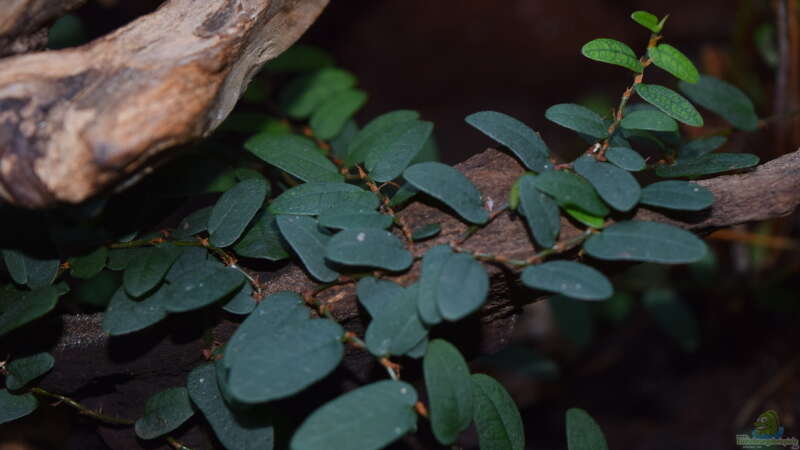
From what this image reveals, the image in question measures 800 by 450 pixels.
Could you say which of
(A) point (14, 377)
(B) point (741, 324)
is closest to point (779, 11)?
(B) point (741, 324)

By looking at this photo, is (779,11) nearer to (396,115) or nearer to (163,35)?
(396,115)

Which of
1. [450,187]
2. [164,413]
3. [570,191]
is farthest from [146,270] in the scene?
[570,191]

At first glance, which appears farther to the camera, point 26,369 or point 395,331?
point 26,369

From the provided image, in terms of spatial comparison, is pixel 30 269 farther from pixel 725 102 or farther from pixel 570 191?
pixel 725 102

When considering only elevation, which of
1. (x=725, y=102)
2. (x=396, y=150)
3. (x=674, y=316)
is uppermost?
(x=725, y=102)

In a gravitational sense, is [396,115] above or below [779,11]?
below

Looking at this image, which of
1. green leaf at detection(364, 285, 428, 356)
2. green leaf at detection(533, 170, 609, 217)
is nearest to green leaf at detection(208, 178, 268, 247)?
green leaf at detection(364, 285, 428, 356)

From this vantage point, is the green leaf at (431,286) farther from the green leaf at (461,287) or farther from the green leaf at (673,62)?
the green leaf at (673,62)

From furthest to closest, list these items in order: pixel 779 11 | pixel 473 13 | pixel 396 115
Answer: pixel 473 13 < pixel 779 11 < pixel 396 115
